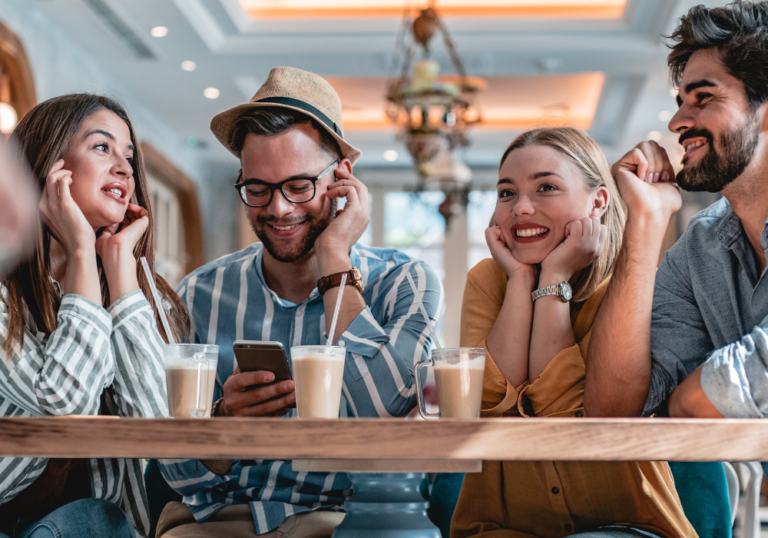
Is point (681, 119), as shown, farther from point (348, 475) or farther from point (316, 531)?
point (316, 531)

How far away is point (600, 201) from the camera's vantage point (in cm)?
167

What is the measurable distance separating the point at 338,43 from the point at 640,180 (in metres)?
4.60

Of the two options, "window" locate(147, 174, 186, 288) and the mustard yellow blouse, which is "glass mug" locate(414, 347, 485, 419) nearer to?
the mustard yellow blouse

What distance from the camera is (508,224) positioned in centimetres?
163

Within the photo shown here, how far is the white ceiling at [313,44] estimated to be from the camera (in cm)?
521

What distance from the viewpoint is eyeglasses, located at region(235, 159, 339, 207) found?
167 cm

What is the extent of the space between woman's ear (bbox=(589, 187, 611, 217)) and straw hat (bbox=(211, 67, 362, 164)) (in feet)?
1.88

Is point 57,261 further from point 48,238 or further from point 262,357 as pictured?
point 262,357

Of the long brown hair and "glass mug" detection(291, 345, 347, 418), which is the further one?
the long brown hair

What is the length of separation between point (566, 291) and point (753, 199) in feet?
1.34

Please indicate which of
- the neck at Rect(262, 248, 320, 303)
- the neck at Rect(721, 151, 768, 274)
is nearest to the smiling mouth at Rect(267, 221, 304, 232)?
the neck at Rect(262, 248, 320, 303)

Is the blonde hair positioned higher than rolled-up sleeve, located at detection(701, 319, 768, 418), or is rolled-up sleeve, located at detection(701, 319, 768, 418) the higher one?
the blonde hair

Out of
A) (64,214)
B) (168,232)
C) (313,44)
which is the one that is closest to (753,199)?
(64,214)

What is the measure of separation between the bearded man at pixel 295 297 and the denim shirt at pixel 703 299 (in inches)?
18.8
